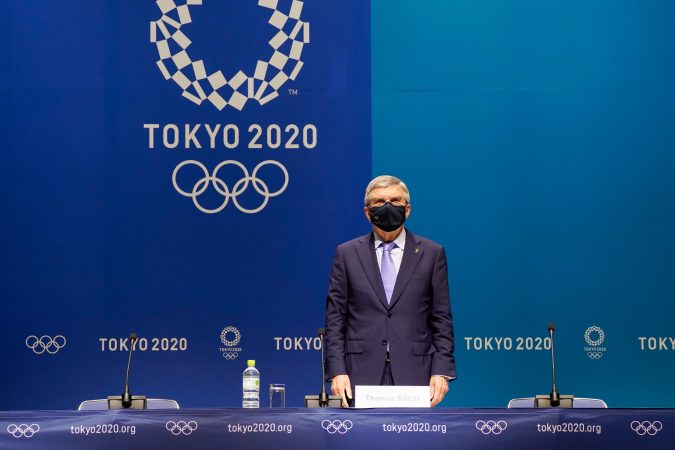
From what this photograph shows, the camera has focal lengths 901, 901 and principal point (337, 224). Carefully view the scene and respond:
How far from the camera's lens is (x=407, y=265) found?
3.89 metres

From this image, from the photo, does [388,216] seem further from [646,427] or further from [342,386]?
[646,427]

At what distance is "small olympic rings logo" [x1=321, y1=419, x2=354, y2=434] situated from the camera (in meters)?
2.87

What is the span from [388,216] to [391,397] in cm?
101

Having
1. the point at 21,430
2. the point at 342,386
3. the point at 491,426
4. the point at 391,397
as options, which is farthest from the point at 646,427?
the point at 21,430

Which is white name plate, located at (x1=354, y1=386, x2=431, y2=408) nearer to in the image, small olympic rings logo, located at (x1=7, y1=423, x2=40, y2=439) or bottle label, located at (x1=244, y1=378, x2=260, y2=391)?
small olympic rings logo, located at (x1=7, y1=423, x2=40, y2=439)

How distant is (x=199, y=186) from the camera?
5285 millimetres

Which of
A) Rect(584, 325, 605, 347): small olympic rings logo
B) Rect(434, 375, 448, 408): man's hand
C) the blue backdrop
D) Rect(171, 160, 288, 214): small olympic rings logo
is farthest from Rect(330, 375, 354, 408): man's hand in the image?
Rect(584, 325, 605, 347): small olympic rings logo

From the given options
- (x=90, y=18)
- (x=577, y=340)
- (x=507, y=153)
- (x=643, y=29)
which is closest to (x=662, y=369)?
(x=577, y=340)

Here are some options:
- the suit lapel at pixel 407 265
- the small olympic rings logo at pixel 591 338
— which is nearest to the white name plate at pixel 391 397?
the suit lapel at pixel 407 265

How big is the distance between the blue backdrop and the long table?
2363 millimetres

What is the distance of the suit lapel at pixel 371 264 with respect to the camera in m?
3.84

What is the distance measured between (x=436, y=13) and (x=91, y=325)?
2.73m

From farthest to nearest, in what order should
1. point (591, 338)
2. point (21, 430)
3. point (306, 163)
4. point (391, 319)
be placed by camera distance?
1. point (306, 163)
2. point (591, 338)
3. point (391, 319)
4. point (21, 430)

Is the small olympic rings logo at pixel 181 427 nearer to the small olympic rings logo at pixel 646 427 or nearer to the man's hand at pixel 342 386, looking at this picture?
the man's hand at pixel 342 386
